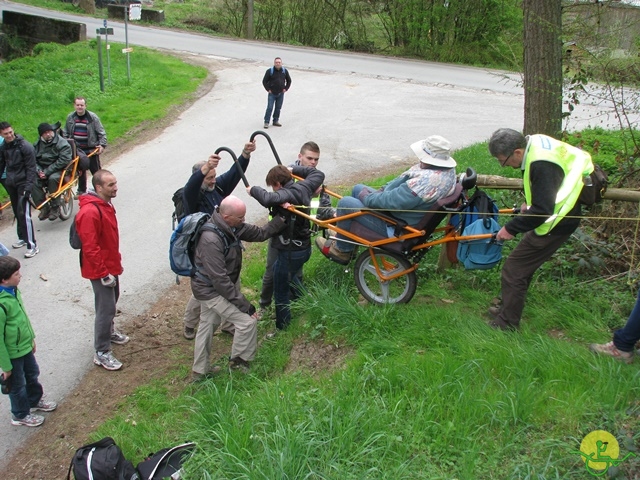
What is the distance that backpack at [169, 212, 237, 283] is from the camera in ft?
16.7

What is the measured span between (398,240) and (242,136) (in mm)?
8588

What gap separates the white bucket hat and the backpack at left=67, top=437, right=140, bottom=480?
3194mm

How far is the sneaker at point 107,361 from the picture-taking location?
19.0ft

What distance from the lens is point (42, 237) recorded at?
861 centimetres

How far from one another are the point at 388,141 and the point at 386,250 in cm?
819

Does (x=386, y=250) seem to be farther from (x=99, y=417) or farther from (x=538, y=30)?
Answer: (x=538, y=30)

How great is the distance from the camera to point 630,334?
4.23 metres

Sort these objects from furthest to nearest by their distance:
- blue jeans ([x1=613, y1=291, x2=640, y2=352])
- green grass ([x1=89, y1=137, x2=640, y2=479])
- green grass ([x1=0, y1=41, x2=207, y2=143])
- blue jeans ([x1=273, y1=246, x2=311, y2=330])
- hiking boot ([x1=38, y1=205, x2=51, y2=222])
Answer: green grass ([x1=0, y1=41, x2=207, y2=143]) → hiking boot ([x1=38, y1=205, x2=51, y2=222]) → blue jeans ([x1=273, y1=246, x2=311, y2=330]) → blue jeans ([x1=613, y1=291, x2=640, y2=352]) → green grass ([x1=89, y1=137, x2=640, y2=479])

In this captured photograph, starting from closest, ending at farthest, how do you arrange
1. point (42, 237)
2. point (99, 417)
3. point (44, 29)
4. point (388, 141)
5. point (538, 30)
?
point (99, 417) → point (538, 30) → point (42, 237) → point (388, 141) → point (44, 29)

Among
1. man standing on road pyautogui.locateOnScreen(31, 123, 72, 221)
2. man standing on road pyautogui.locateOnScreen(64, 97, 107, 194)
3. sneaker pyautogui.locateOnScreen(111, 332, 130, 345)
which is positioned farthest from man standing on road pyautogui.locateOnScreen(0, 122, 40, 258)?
Result: sneaker pyautogui.locateOnScreen(111, 332, 130, 345)

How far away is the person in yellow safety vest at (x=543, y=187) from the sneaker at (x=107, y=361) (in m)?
3.75

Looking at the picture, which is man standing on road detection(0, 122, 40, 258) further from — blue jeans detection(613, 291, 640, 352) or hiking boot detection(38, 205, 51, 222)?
blue jeans detection(613, 291, 640, 352)

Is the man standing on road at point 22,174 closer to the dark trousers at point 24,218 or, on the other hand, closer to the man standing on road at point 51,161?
the dark trousers at point 24,218

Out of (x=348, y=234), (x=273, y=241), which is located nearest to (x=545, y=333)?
(x=348, y=234)
